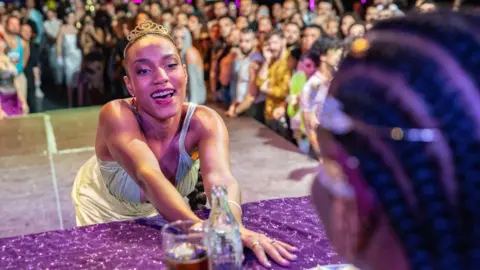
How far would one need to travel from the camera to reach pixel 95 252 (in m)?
1.47

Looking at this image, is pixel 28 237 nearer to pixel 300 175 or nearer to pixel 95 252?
pixel 95 252

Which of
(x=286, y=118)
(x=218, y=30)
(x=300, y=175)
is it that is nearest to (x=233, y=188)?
(x=300, y=175)

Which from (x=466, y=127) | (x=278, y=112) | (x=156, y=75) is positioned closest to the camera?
(x=466, y=127)

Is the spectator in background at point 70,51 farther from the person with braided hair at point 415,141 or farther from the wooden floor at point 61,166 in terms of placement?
the person with braided hair at point 415,141

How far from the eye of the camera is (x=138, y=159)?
1.76 m

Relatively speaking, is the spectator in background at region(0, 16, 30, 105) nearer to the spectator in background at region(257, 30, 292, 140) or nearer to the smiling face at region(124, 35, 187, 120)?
the spectator in background at region(257, 30, 292, 140)

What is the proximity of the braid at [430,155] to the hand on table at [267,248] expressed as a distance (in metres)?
0.82

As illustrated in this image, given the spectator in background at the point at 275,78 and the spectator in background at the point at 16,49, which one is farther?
the spectator in background at the point at 16,49

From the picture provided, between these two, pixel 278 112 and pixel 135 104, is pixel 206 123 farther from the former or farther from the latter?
pixel 278 112

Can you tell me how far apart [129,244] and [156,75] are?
24.1 inches

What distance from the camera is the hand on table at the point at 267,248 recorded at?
1359 millimetres

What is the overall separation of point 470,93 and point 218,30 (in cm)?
663

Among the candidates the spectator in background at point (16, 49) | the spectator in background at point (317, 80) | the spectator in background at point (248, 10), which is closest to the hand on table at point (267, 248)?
the spectator in background at point (317, 80)

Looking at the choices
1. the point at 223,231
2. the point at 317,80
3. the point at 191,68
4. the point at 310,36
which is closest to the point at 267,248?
the point at 223,231
